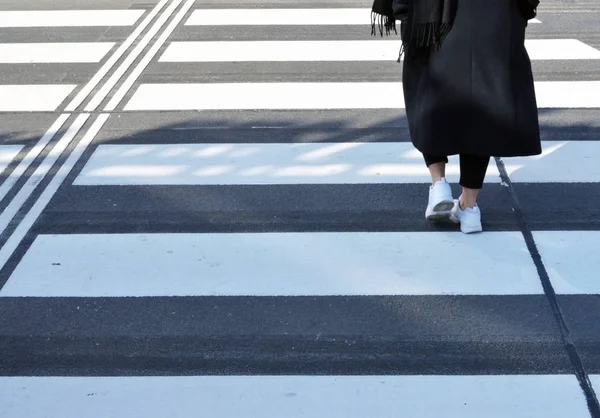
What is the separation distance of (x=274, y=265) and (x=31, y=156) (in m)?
2.12

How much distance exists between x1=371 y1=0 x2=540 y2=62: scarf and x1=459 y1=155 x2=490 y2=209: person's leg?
57cm

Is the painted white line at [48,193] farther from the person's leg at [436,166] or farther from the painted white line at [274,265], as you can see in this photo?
the person's leg at [436,166]

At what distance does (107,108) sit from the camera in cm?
701

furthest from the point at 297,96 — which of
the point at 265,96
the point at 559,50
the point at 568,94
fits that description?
the point at 559,50

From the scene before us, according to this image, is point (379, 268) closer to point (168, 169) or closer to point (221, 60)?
point (168, 169)

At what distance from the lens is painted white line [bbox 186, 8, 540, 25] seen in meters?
9.32

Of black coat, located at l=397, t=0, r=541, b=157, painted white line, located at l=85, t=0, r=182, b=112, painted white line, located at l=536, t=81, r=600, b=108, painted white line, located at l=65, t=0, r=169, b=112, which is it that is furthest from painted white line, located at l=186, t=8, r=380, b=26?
black coat, located at l=397, t=0, r=541, b=157

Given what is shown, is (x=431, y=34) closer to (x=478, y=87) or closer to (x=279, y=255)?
(x=478, y=87)

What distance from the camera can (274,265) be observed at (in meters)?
4.66

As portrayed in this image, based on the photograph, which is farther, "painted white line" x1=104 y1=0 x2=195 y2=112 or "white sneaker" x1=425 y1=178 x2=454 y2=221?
"painted white line" x1=104 y1=0 x2=195 y2=112

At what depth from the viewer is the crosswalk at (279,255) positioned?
145 inches
